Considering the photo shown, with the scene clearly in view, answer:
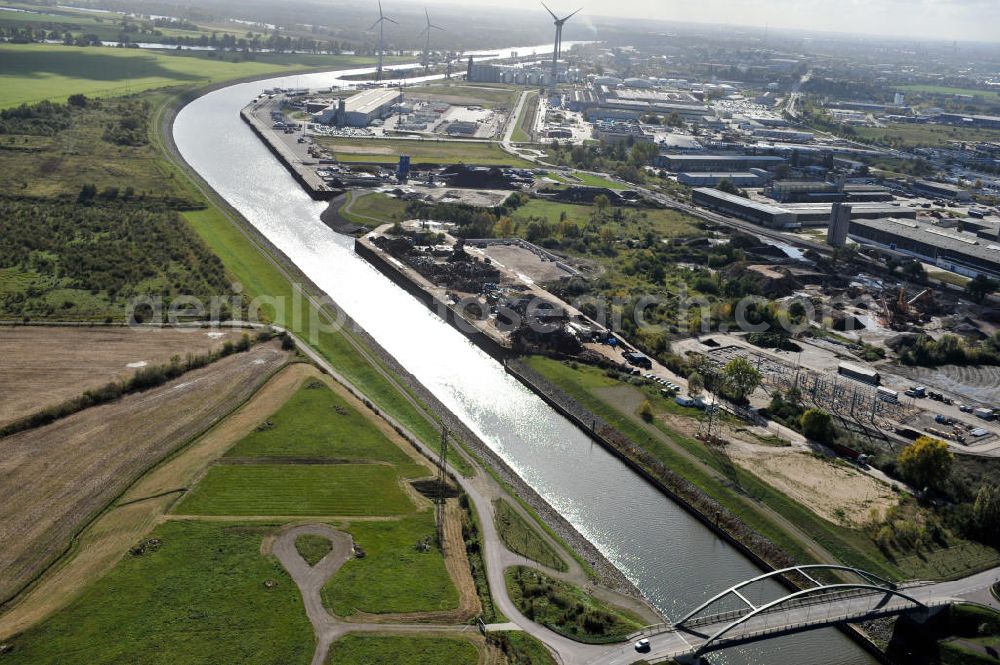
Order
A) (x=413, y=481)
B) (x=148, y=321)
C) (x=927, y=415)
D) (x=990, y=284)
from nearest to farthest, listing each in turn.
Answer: (x=413, y=481) → (x=927, y=415) → (x=148, y=321) → (x=990, y=284)

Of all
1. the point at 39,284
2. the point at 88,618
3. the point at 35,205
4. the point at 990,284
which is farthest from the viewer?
the point at 35,205

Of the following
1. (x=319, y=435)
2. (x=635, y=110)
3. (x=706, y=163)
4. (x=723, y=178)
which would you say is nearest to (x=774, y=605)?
(x=319, y=435)

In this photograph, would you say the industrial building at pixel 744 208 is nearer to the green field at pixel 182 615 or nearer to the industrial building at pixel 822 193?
the industrial building at pixel 822 193

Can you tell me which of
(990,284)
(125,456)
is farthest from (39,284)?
(990,284)

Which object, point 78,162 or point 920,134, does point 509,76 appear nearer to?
point 920,134

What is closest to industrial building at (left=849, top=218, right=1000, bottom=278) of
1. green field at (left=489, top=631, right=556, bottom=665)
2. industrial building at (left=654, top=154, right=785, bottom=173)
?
industrial building at (left=654, top=154, right=785, bottom=173)

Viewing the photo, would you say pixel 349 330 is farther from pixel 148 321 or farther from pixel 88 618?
pixel 88 618

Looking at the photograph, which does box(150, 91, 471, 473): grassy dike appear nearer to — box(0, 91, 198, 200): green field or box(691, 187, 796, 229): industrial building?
box(0, 91, 198, 200): green field
